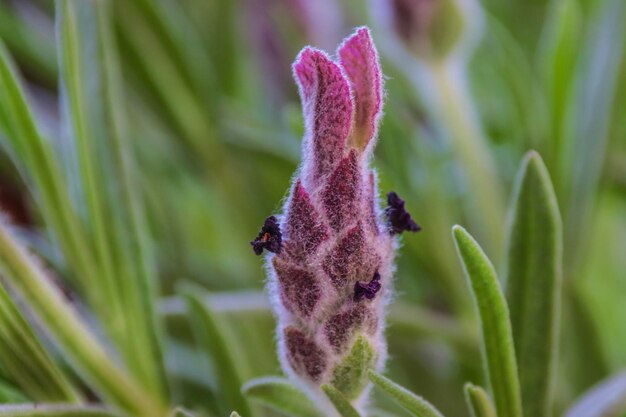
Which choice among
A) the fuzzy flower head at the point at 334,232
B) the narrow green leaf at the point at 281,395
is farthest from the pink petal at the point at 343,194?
the narrow green leaf at the point at 281,395

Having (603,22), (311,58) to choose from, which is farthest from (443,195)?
(311,58)

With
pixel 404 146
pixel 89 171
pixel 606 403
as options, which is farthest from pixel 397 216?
pixel 404 146

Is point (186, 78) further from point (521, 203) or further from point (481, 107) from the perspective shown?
point (521, 203)

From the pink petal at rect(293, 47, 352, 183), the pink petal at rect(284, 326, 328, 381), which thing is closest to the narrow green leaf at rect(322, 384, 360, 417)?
the pink petal at rect(284, 326, 328, 381)

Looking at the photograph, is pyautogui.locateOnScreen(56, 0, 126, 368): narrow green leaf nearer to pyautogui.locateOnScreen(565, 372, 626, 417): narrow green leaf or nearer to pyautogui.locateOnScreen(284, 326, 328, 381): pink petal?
pyautogui.locateOnScreen(284, 326, 328, 381): pink petal

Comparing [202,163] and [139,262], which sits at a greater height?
[202,163]

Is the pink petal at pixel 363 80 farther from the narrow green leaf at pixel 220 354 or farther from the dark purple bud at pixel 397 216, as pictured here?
the narrow green leaf at pixel 220 354
